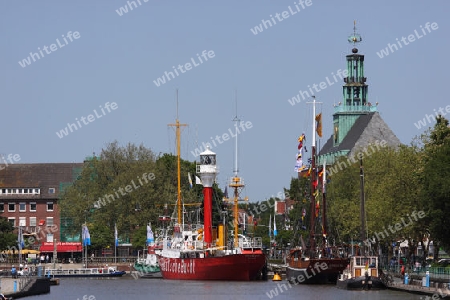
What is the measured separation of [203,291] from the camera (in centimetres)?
10662

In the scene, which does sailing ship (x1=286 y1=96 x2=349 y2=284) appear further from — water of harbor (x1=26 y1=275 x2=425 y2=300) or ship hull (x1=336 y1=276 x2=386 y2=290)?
ship hull (x1=336 y1=276 x2=386 y2=290)

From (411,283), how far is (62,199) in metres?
78.4

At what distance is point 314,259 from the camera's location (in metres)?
116

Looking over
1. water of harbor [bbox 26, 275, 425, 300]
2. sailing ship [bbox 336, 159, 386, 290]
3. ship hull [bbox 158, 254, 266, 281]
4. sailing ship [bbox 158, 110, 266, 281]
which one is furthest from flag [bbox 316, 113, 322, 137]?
sailing ship [bbox 336, 159, 386, 290]

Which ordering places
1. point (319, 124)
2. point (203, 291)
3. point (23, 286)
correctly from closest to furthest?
point (23, 286)
point (203, 291)
point (319, 124)

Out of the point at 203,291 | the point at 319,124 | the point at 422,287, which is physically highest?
the point at 319,124

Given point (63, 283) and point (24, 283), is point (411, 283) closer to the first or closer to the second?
point (24, 283)

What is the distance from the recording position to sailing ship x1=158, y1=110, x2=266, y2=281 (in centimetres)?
12216

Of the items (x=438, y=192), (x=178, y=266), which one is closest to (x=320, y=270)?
(x=438, y=192)

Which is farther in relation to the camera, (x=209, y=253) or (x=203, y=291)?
(x=209, y=253)

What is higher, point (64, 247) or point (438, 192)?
point (438, 192)

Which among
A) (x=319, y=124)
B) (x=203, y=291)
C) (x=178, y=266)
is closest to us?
(x=203, y=291)

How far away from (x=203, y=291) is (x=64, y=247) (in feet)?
250

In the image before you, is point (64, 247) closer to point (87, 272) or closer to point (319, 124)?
point (87, 272)
